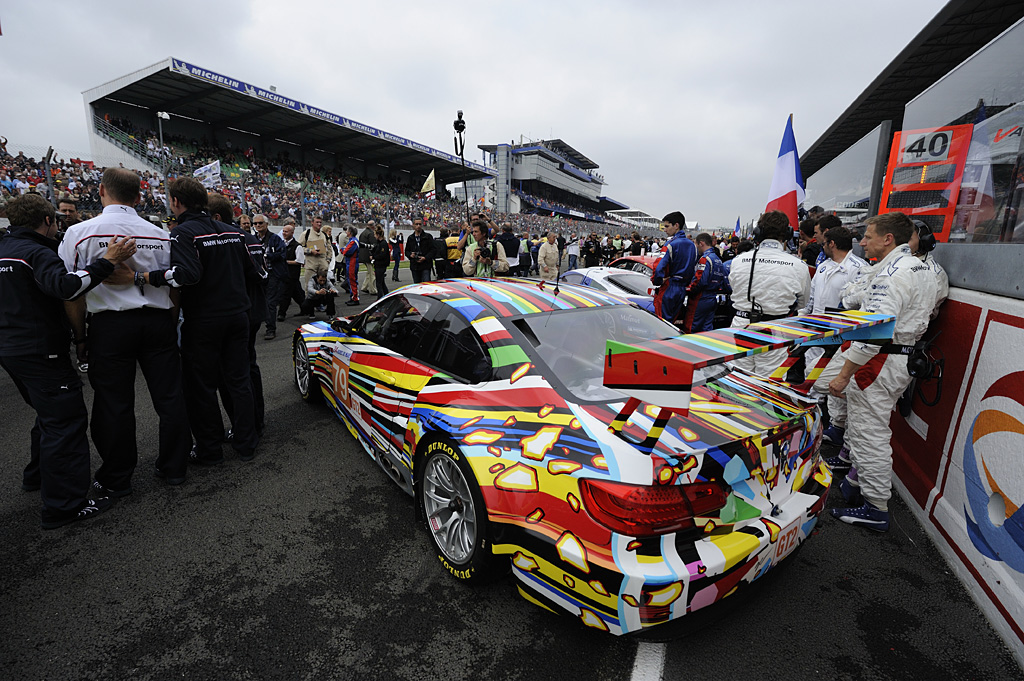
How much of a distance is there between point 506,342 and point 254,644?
5.45ft

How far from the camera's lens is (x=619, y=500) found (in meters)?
1.68

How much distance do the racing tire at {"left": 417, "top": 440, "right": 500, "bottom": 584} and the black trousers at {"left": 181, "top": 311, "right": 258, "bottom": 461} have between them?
1812 mm

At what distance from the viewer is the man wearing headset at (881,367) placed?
2719mm

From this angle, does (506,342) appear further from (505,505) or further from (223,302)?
(223,302)

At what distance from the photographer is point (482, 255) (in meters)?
7.66

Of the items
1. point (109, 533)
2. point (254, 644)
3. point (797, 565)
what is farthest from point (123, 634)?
point (797, 565)

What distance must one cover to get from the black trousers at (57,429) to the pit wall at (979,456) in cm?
469

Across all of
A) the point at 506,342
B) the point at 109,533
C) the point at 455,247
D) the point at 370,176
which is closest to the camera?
the point at 506,342

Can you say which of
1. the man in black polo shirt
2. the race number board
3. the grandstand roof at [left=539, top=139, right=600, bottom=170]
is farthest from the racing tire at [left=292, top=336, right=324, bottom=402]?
the grandstand roof at [left=539, top=139, right=600, bottom=170]

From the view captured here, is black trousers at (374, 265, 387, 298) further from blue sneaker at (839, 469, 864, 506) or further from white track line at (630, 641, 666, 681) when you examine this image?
white track line at (630, 641, 666, 681)

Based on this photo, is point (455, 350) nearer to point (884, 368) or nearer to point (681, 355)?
point (681, 355)

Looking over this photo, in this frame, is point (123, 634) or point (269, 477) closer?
point (123, 634)

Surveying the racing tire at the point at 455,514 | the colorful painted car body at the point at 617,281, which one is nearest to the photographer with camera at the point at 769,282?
the colorful painted car body at the point at 617,281

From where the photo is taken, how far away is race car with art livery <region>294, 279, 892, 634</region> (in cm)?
166
